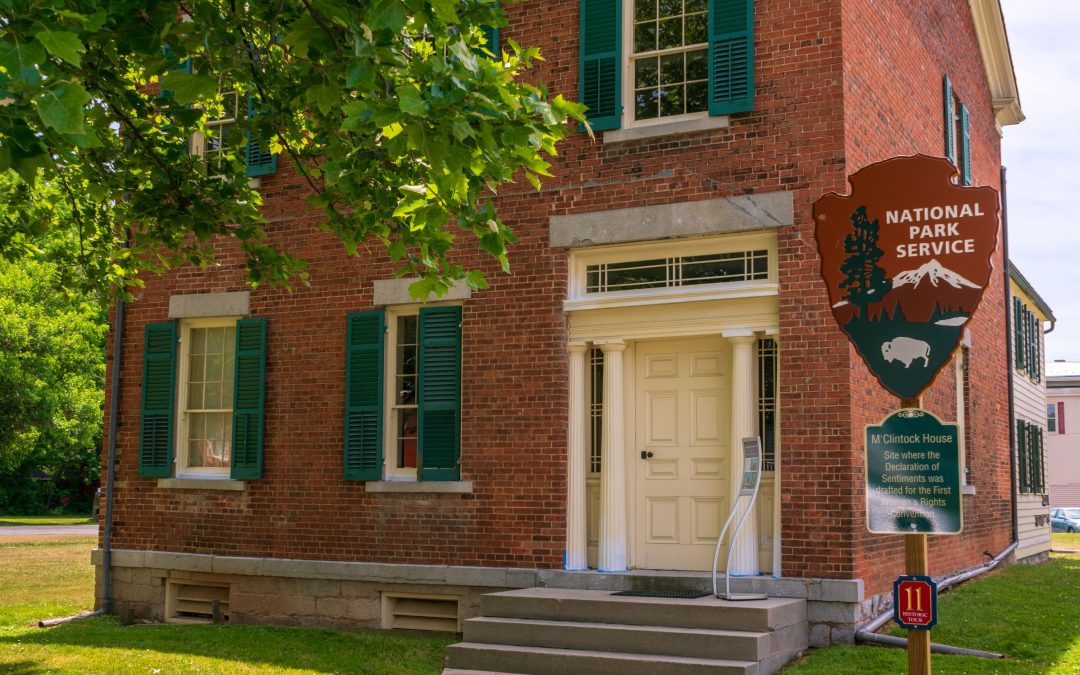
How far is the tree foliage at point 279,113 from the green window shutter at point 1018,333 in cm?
1351

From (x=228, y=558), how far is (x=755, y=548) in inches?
233

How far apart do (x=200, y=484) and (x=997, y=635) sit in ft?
27.7

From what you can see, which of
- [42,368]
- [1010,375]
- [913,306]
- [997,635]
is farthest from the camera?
[42,368]

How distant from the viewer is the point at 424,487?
11.9m

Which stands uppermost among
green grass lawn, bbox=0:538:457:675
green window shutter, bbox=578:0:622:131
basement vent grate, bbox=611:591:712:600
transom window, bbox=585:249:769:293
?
green window shutter, bbox=578:0:622:131

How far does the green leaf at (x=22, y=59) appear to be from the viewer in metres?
5.34

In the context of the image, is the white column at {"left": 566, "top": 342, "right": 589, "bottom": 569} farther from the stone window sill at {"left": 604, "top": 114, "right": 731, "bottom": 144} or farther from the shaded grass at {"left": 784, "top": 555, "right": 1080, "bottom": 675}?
the shaded grass at {"left": 784, "top": 555, "right": 1080, "bottom": 675}

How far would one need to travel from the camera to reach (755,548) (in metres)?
10.4

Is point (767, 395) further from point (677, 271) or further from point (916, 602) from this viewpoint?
point (916, 602)

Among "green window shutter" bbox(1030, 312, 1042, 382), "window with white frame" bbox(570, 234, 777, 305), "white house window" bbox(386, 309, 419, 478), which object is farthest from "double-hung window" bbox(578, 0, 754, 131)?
"green window shutter" bbox(1030, 312, 1042, 382)

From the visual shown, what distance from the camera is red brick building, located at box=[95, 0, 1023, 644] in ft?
34.2

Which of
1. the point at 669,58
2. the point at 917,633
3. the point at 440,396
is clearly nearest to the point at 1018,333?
the point at 669,58

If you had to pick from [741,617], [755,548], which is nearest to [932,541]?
[755,548]

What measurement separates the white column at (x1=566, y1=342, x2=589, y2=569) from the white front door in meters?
0.51
